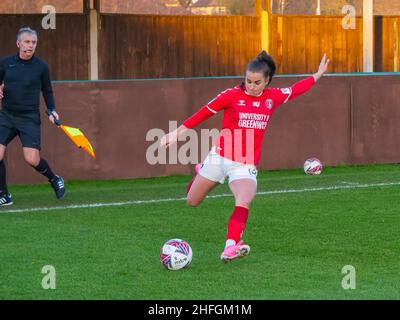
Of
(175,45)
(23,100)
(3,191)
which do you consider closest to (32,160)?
(3,191)

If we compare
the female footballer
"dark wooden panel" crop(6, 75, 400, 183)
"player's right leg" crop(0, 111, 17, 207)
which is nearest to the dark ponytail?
the female footballer

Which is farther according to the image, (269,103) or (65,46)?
(65,46)

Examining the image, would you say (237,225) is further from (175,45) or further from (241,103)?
(175,45)

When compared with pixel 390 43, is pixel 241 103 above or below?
below

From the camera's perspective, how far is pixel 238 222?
9.32 m

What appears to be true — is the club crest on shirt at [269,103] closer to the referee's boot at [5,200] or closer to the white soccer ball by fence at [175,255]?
the white soccer ball by fence at [175,255]

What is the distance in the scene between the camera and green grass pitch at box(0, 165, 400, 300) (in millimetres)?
8422

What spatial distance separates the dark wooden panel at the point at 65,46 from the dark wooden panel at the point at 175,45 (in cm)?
35

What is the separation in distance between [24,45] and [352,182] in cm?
489

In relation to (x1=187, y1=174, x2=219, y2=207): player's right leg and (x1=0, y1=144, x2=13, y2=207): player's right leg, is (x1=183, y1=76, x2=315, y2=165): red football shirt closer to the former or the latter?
(x1=187, y1=174, x2=219, y2=207): player's right leg

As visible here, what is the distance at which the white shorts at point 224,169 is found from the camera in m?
9.55

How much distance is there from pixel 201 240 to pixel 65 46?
10.3m

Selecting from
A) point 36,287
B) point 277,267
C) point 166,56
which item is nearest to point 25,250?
point 36,287

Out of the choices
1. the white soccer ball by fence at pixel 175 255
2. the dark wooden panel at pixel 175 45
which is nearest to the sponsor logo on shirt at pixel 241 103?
the white soccer ball by fence at pixel 175 255
